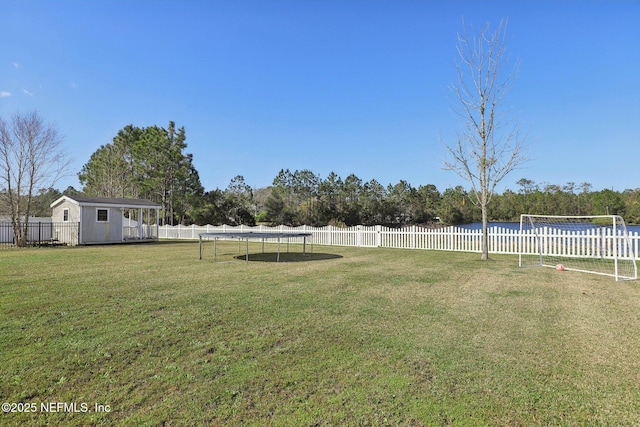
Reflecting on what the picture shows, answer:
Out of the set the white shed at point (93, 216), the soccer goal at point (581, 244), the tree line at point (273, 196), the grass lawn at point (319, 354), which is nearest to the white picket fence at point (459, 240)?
the soccer goal at point (581, 244)

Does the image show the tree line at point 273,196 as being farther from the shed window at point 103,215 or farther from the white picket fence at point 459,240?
the white picket fence at point 459,240

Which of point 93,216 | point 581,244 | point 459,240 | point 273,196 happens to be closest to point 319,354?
point 581,244

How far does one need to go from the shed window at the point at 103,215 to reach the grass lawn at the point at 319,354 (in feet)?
47.8

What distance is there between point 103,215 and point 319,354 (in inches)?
809

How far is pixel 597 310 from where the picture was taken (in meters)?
4.98

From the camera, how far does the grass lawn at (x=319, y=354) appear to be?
2.34 m

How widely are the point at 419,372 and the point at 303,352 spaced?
1115mm

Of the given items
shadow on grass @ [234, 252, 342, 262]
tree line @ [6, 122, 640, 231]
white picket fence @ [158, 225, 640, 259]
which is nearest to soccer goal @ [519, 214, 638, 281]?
white picket fence @ [158, 225, 640, 259]

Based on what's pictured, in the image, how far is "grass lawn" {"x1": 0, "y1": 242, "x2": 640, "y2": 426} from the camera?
234cm

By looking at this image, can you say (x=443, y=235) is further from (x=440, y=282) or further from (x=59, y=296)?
(x=59, y=296)

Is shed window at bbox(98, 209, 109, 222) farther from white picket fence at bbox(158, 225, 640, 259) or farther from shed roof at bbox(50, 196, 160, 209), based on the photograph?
white picket fence at bbox(158, 225, 640, 259)

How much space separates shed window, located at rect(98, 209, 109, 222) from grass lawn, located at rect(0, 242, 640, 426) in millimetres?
14557

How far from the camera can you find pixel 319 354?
3.30 metres

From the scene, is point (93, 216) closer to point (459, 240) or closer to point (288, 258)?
point (288, 258)
